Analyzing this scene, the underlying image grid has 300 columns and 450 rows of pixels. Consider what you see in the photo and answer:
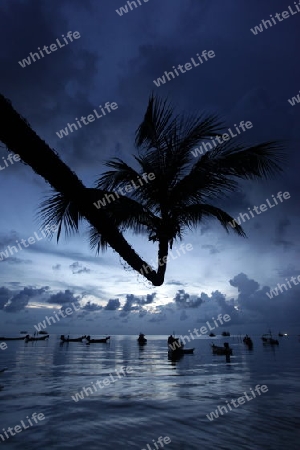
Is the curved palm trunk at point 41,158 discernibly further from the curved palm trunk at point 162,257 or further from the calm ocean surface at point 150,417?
the calm ocean surface at point 150,417

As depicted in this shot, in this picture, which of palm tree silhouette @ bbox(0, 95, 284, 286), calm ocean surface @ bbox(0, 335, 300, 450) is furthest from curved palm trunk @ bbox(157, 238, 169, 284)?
calm ocean surface @ bbox(0, 335, 300, 450)

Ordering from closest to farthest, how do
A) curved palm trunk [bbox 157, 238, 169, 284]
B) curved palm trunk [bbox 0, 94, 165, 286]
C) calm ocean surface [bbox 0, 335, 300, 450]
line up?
1. curved palm trunk [bbox 0, 94, 165, 286]
2. curved palm trunk [bbox 157, 238, 169, 284]
3. calm ocean surface [bbox 0, 335, 300, 450]

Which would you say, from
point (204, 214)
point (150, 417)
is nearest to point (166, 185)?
point (204, 214)

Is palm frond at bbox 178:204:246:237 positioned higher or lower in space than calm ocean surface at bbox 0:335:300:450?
higher

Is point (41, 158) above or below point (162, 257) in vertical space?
above

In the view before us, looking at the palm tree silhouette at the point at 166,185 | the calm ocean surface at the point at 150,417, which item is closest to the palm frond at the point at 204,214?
the palm tree silhouette at the point at 166,185

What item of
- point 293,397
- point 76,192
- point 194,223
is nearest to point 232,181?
point 194,223

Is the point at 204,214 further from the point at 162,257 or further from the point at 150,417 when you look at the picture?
the point at 150,417

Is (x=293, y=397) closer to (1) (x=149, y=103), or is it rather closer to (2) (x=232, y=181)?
(2) (x=232, y=181)

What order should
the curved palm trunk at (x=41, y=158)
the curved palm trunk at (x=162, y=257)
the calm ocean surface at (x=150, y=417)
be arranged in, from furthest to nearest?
the calm ocean surface at (x=150, y=417)
the curved palm trunk at (x=162, y=257)
the curved palm trunk at (x=41, y=158)

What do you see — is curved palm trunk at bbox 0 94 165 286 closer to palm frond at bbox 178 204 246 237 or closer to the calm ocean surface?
palm frond at bbox 178 204 246 237

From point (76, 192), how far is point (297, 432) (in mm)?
11014

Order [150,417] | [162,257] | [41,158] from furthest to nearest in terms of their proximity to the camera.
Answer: [150,417] < [162,257] < [41,158]

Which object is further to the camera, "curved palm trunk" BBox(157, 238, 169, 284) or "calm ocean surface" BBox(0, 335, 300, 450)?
"calm ocean surface" BBox(0, 335, 300, 450)
